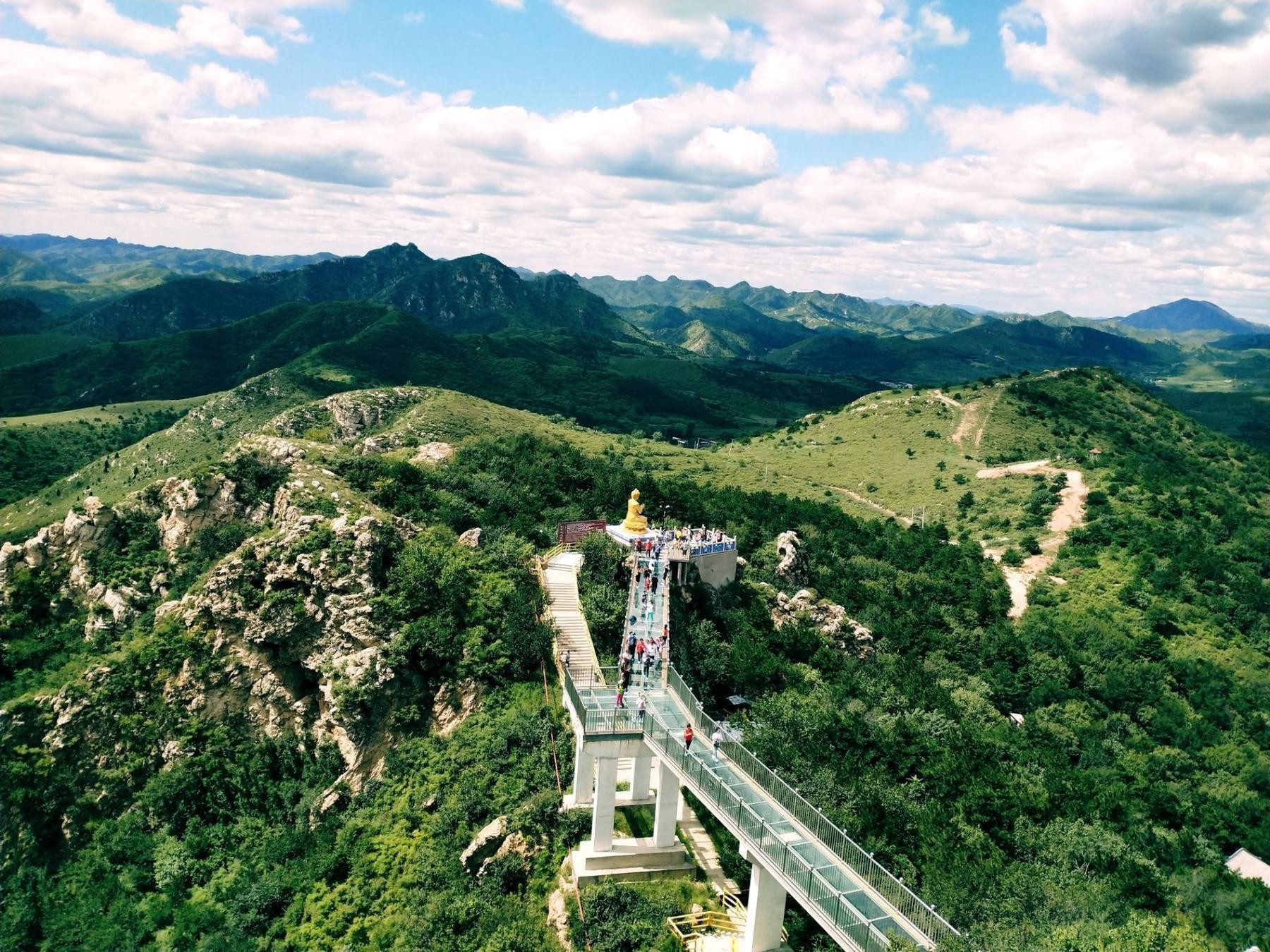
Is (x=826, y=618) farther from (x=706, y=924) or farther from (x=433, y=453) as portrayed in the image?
(x=433, y=453)

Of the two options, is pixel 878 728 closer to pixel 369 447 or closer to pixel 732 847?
pixel 732 847

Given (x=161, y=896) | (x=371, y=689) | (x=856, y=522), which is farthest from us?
(x=856, y=522)

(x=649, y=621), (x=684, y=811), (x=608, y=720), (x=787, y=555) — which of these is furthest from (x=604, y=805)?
(x=787, y=555)

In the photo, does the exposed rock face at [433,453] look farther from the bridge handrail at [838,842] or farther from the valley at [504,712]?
the bridge handrail at [838,842]

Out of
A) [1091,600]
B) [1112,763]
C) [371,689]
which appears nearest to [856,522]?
[1091,600]

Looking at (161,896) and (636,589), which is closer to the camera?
(161,896)

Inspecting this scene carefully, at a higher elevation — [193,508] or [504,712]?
[193,508]
